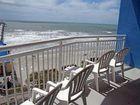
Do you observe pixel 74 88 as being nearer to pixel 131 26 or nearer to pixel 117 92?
pixel 117 92

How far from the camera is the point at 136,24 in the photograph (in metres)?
5.07

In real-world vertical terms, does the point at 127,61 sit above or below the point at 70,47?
Result: below

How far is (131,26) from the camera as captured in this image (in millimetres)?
5223

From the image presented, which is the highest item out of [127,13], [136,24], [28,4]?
[28,4]

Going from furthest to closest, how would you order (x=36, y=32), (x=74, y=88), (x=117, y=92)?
(x=36, y=32) < (x=117, y=92) < (x=74, y=88)

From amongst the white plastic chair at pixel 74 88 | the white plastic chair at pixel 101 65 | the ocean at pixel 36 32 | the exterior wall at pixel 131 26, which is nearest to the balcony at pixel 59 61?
the exterior wall at pixel 131 26

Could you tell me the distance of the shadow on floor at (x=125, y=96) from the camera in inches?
123

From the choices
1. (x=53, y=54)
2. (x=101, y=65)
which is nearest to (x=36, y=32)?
(x=53, y=54)

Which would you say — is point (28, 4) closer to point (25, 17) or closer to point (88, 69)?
point (25, 17)

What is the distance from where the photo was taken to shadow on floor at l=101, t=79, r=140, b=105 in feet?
10.2

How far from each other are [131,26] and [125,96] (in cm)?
263

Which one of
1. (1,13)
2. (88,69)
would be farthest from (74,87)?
(1,13)

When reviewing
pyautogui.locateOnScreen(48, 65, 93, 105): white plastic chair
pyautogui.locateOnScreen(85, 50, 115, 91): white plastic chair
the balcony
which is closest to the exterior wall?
the balcony

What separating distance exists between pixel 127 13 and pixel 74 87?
12.9 feet
